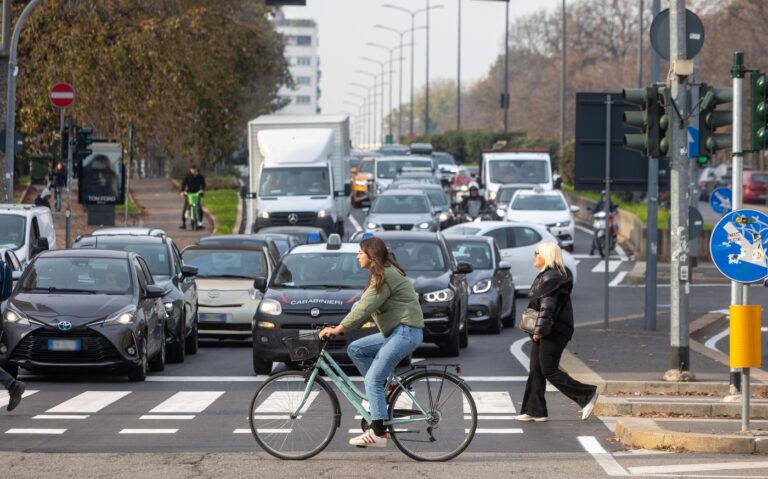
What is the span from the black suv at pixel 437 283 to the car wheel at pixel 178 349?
2581 mm

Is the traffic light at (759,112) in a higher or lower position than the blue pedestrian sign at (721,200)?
higher

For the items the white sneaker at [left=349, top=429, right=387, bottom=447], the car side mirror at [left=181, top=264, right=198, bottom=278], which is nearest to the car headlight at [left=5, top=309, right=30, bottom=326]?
the car side mirror at [left=181, top=264, right=198, bottom=278]

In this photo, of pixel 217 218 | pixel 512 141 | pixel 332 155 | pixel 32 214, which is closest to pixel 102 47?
pixel 332 155

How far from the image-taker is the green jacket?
456 inches

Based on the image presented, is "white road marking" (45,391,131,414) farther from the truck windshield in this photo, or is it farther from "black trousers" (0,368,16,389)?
the truck windshield

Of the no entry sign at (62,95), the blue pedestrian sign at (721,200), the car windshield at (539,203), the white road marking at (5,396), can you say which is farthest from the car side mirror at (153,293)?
the car windshield at (539,203)

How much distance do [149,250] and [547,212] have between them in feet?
79.8

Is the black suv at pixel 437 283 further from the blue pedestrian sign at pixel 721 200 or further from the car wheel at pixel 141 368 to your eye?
the blue pedestrian sign at pixel 721 200

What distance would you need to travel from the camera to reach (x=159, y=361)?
61.8 feet

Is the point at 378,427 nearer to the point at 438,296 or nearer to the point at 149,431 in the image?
the point at 149,431

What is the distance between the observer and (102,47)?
117 ft

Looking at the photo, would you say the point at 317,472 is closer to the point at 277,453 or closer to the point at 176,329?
the point at 277,453

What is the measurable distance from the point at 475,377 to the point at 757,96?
19.1ft

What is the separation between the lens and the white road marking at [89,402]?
14816 millimetres
